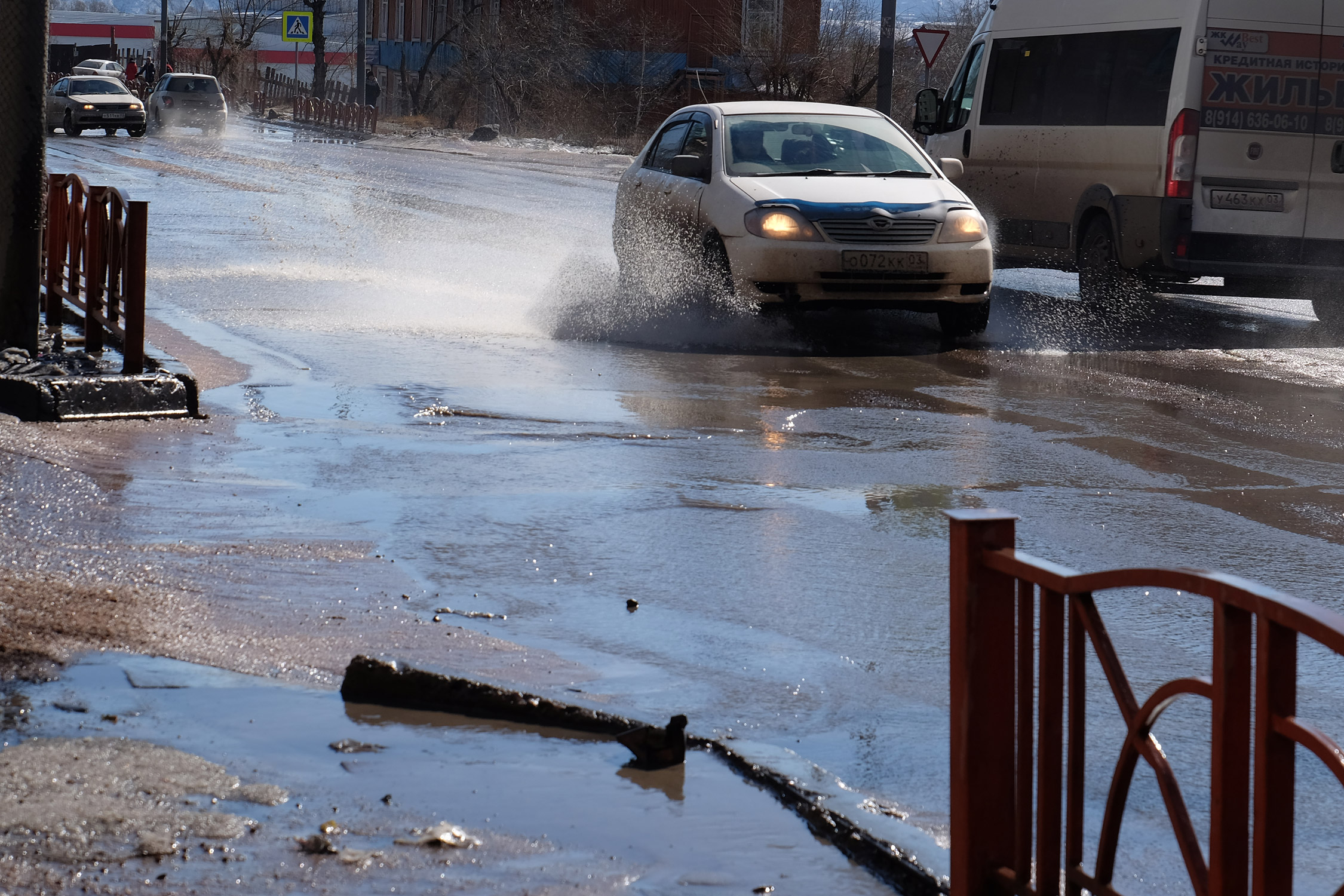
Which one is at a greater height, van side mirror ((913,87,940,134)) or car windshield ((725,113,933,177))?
van side mirror ((913,87,940,134))

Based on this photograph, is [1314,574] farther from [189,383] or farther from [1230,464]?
[189,383]

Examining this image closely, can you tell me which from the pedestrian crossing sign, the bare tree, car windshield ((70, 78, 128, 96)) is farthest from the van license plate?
the pedestrian crossing sign

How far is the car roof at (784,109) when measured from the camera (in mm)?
12633

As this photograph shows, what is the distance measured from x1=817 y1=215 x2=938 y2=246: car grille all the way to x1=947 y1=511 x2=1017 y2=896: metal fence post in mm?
8482

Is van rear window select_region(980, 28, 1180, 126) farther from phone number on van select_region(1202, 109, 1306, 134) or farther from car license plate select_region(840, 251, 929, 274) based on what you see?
car license plate select_region(840, 251, 929, 274)

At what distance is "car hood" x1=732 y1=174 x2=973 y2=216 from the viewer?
11141mm

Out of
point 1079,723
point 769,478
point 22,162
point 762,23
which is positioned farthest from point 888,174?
point 762,23

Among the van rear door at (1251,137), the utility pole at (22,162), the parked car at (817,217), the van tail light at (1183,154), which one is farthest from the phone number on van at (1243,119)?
the utility pole at (22,162)

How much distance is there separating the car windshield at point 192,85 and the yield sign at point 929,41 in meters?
28.2

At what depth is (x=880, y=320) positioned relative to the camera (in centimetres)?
1287

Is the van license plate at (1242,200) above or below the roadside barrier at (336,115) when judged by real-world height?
below

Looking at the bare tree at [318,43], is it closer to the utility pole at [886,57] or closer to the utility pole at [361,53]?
the utility pole at [361,53]

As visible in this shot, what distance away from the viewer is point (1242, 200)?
12.0 m

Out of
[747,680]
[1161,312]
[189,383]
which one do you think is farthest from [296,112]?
[747,680]
